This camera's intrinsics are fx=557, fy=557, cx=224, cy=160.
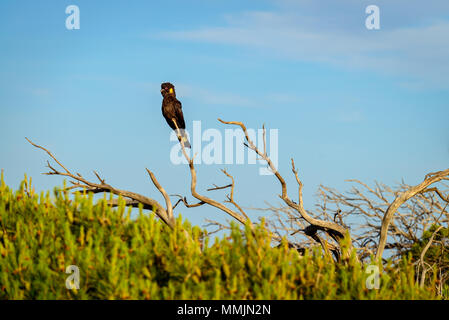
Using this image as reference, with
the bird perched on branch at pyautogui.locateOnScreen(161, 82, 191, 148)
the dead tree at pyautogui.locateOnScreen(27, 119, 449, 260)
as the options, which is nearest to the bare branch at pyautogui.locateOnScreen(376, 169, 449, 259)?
the dead tree at pyautogui.locateOnScreen(27, 119, 449, 260)

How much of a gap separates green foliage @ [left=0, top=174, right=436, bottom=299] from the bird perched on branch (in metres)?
7.05

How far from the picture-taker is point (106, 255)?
23.3ft

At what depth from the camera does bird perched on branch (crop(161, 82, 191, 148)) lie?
14398 millimetres

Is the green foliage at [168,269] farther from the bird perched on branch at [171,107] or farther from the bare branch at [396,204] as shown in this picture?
the bird perched on branch at [171,107]

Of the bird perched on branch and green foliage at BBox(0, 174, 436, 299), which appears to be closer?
green foliage at BBox(0, 174, 436, 299)

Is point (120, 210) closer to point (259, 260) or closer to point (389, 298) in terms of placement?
point (259, 260)

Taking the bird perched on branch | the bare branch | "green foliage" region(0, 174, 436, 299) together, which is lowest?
"green foliage" region(0, 174, 436, 299)

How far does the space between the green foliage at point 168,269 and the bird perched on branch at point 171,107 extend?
7.05 metres

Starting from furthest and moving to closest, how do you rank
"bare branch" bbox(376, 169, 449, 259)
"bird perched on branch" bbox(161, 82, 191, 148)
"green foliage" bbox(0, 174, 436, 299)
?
1. "bird perched on branch" bbox(161, 82, 191, 148)
2. "bare branch" bbox(376, 169, 449, 259)
3. "green foliage" bbox(0, 174, 436, 299)

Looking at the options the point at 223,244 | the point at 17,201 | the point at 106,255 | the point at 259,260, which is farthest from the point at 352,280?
the point at 17,201

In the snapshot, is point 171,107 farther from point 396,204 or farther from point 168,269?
point 168,269

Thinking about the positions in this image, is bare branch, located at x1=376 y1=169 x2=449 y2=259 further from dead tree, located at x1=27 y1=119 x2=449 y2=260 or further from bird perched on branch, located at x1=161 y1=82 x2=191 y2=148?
bird perched on branch, located at x1=161 y1=82 x2=191 y2=148

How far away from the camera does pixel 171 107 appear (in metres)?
14.4
